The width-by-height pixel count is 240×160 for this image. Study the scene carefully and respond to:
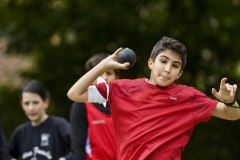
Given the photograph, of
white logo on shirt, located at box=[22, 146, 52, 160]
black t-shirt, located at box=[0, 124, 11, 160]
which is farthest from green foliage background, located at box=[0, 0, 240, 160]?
black t-shirt, located at box=[0, 124, 11, 160]

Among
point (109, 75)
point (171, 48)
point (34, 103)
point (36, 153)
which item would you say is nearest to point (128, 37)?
point (34, 103)

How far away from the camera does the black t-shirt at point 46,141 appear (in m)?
7.80

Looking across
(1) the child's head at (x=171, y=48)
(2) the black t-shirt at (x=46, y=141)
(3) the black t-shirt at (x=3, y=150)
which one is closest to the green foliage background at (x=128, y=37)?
(2) the black t-shirt at (x=46, y=141)

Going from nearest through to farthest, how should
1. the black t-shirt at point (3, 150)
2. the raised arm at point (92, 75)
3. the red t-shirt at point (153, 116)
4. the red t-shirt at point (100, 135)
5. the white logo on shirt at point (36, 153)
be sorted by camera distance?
the raised arm at point (92, 75) < the red t-shirt at point (153, 116) < the red t-shirt at point (100, 135) < the black t-shirt at point (3, 150) < the white logo on shirt at point (36, 153)

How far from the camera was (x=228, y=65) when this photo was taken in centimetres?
1295

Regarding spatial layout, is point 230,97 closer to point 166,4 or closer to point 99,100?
point 99,100

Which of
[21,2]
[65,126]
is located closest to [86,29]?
[21,2]

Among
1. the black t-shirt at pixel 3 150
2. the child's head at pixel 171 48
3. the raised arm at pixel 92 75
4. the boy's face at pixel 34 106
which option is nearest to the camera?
the raised arm at pixel 92 75

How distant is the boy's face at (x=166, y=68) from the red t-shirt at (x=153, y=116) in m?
0.08

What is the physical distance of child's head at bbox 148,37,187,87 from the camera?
555 centimetres

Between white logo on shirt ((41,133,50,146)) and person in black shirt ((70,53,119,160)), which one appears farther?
white logo on shirt ((41,133,50,146))

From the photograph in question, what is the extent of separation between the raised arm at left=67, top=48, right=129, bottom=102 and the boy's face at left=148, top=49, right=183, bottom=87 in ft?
1.06

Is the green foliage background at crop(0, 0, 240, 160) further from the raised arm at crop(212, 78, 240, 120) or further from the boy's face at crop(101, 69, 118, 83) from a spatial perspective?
the raised arm at crop(212, 78, 240, 120)

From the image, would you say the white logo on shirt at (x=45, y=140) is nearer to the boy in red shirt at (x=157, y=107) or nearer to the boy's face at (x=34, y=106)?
the boy's face at (x=34, y=106)
